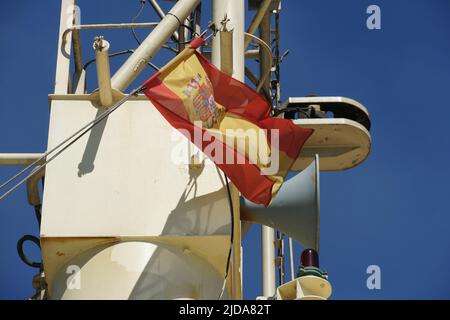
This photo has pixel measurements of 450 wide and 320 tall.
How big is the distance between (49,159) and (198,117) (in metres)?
1.35

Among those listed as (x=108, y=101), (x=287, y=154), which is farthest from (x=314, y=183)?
(x=108, y=101)

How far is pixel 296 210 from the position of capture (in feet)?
37.0

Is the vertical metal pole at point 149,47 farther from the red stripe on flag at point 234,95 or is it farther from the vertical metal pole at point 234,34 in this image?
the red stripe on flag at point 234,95

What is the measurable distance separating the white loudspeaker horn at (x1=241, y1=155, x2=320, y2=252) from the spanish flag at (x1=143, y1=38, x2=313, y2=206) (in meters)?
0.20

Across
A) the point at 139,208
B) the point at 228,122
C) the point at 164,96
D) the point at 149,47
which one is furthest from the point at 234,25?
the point at 139,208

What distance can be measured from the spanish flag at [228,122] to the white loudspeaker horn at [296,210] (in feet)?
0.67

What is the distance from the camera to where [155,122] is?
11.2m

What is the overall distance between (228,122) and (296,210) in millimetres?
1028

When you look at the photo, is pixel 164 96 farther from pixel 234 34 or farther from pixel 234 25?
pixel 234 25

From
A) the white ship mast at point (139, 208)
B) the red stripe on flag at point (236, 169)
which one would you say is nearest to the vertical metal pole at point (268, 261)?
the white ship mast at point (139, 208)
